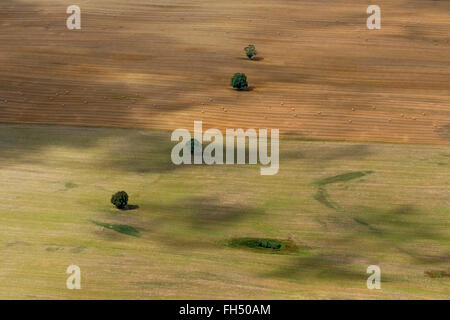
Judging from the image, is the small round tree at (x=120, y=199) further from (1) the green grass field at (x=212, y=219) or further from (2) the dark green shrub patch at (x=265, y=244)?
(2) the dark green shrub patch at (x=265, y=244)

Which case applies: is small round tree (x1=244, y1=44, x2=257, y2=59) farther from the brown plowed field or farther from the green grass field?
the green grass field

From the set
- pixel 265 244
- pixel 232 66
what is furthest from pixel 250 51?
pixel 265 244

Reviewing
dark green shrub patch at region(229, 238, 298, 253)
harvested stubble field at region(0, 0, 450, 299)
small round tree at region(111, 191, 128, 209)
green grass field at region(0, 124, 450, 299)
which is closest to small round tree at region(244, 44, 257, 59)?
harvested stubble field at region(0, 0, 450, 299)

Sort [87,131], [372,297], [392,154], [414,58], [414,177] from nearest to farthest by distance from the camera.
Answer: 1. [372,297]
2. [414,177]
3. [392,154]
4. [87,131]
5. [414,58]

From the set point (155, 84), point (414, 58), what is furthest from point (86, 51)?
point (414, 58)

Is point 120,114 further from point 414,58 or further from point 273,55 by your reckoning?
point 414,58

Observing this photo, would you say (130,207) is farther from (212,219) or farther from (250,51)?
(250,51)
